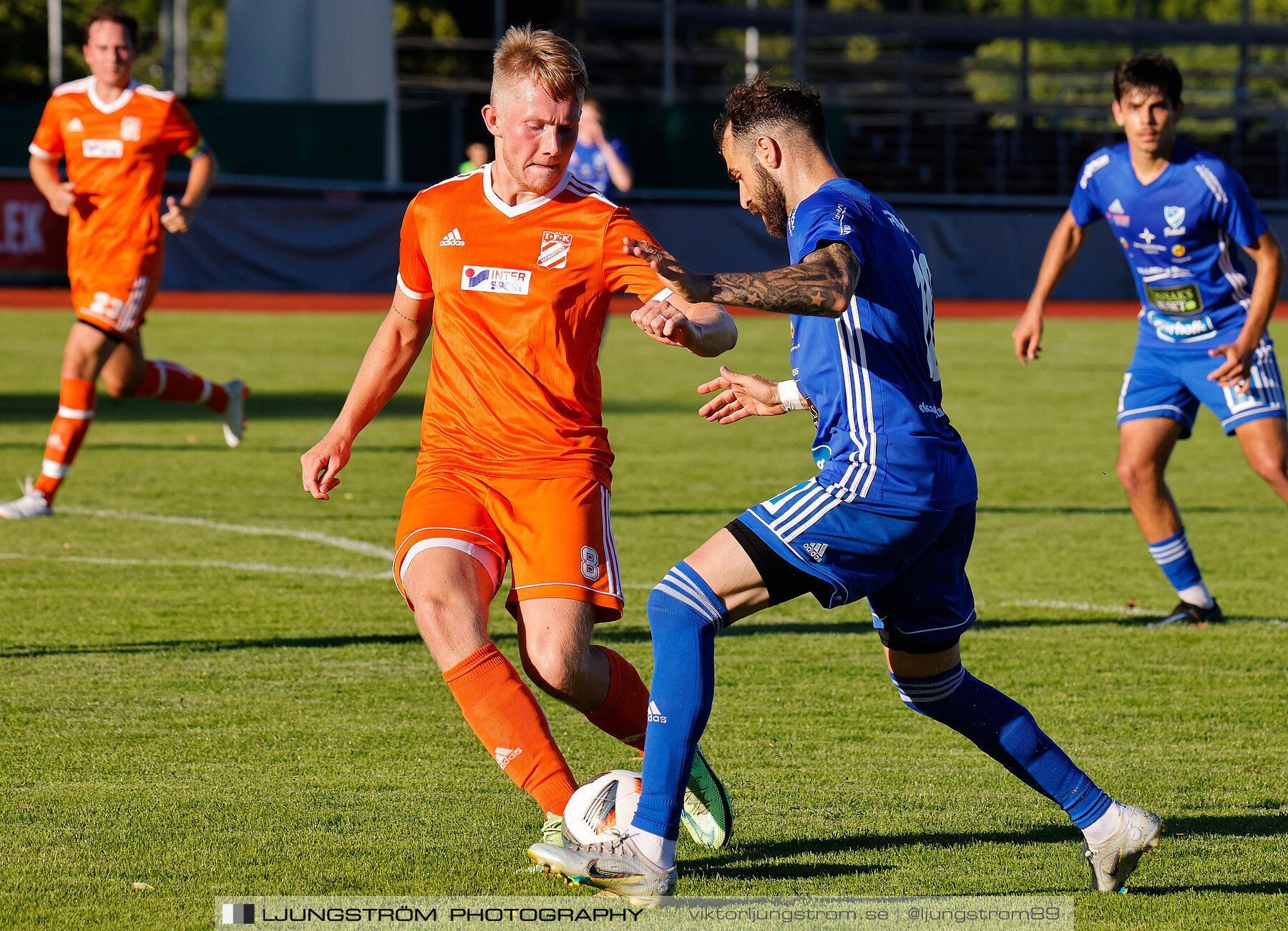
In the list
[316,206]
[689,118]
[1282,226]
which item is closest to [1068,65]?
[1282,226]

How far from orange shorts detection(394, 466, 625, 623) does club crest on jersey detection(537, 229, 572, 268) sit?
1.89ft

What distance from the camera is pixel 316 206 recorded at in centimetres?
2795

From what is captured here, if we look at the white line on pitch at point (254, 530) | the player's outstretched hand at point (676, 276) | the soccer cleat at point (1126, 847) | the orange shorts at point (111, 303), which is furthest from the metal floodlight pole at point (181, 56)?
the soccer cleat at point (1126, 847)

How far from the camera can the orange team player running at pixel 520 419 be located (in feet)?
13.4

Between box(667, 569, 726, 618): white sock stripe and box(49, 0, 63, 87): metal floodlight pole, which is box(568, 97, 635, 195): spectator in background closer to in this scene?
box(667, 569, 726, 618): white sock stripe

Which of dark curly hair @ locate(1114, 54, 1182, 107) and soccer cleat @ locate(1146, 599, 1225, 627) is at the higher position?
dark curly hair @ locate(1114, 54, 1182, 107)

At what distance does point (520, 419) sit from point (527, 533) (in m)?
0.32

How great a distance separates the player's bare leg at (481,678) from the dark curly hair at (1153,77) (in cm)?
419

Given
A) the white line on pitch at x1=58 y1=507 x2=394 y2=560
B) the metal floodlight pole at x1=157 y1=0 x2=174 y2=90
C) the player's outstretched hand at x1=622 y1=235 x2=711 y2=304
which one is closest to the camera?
the player's outstretched hand at x1=622 y1=235 x2=711 y2=304

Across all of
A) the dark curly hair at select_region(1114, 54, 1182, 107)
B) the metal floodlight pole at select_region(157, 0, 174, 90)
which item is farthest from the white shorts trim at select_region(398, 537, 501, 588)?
the metal floodlight pole at select_region(157, 0, 174, 90)

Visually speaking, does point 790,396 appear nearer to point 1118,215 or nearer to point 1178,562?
point 1118,215

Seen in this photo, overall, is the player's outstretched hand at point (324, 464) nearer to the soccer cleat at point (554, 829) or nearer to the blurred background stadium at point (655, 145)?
the soccer cleat at point (554, 829)

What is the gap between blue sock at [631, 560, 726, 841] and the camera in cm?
371

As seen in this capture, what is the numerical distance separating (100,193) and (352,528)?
2321 millimetres
